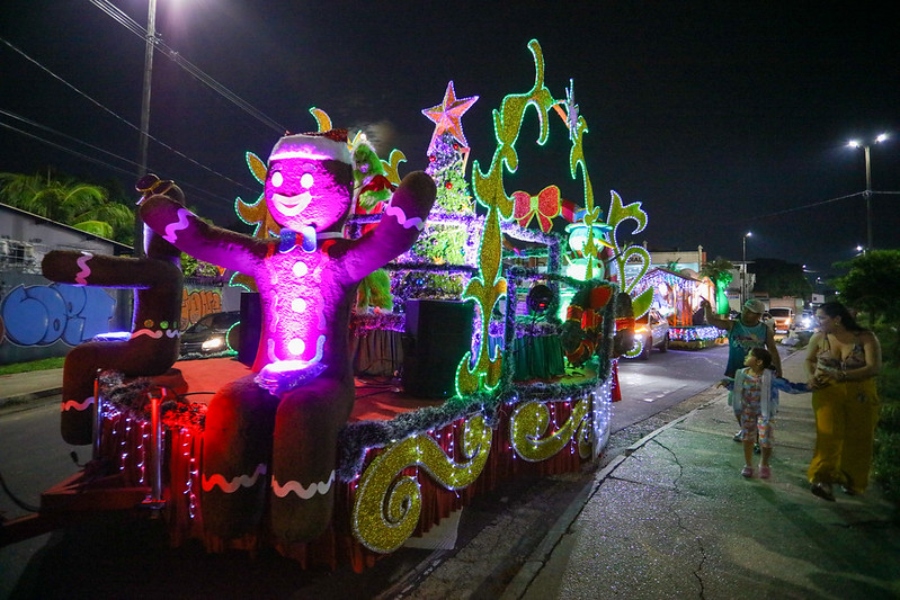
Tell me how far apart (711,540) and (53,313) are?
52.8ft

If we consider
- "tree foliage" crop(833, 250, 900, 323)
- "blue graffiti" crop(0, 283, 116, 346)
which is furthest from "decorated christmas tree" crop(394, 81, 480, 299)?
"blue graffiti" crop(0, 283, 116, 346)

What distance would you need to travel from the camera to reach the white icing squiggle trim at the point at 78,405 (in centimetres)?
373

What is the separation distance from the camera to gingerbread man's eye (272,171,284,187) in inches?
128

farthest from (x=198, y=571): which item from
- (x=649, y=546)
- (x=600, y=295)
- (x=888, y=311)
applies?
(x=888, y=311)

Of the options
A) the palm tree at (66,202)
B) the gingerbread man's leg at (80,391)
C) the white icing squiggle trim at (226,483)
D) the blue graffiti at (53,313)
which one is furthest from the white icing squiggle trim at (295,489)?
the palm tree at (66,202)

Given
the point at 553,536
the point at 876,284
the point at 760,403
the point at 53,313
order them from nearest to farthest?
1. the point at 553,536
2. the point at 760,403
3. the point at 876,284
4. the point at 53,313

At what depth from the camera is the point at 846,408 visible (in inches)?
188

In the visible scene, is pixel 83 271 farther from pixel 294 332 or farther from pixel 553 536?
pixel 553 536

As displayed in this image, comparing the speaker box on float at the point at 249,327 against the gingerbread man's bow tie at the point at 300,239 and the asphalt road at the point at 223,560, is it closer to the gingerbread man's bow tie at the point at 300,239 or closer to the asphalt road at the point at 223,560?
the asphalt road at the point at 223,560

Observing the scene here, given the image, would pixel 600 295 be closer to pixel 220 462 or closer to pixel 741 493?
pixel 741 493

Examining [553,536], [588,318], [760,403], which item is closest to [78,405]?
[553,536]

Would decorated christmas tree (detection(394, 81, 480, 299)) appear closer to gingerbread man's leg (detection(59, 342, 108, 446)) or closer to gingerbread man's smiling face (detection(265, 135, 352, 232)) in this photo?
gingerbread man's smiling face (detection(265, 135, 352, 232))

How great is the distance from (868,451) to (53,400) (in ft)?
39.7

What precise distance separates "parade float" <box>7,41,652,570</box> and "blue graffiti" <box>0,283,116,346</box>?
33.4 ft
